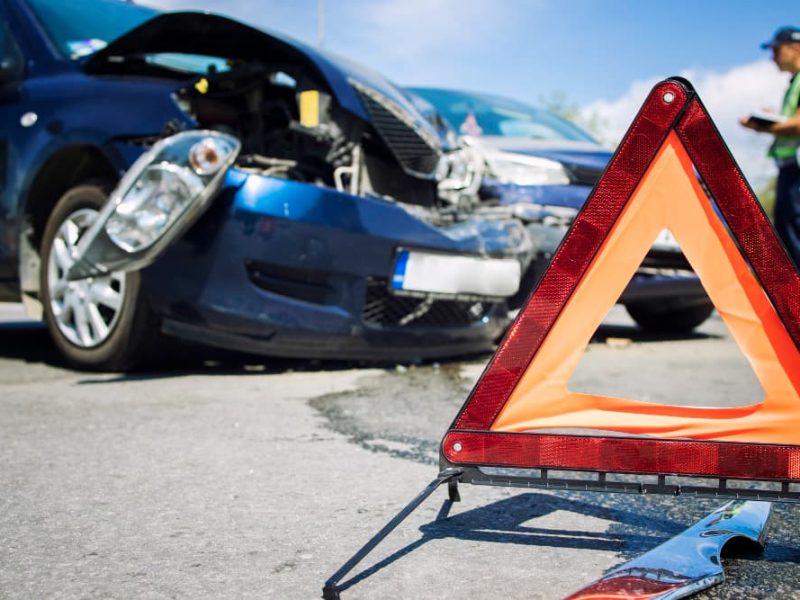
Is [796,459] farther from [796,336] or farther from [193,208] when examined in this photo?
[193,208]

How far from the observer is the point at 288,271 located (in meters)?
3.89

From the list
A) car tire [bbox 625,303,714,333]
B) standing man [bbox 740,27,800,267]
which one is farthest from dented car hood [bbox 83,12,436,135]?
car tire [bbox 625,303,714,333]

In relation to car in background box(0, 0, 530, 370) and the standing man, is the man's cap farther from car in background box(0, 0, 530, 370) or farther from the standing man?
car in background box(0, 0, 530, 370)

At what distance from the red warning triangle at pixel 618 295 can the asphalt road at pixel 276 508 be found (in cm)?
23

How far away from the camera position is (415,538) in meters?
2.02

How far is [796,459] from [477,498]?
818 mm

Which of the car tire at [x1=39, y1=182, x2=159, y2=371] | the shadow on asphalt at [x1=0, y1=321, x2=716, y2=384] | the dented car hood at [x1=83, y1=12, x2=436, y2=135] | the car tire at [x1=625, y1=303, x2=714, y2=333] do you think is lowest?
the car tire at [x1=625, y1=303, x2=714, y2=333]

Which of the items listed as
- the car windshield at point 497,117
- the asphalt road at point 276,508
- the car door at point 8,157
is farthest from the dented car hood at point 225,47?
the car windshield at point 497,117

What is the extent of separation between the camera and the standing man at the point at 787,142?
15.1 ft

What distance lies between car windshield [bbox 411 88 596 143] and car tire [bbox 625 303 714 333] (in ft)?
4.32

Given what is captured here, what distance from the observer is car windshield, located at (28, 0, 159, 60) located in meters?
4.66

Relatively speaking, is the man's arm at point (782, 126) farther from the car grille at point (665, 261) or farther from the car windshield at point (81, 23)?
the car windshield at point (81, 23)

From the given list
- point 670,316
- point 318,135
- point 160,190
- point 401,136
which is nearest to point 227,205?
point 160,190

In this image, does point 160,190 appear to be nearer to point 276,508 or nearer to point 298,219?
point 298,219
